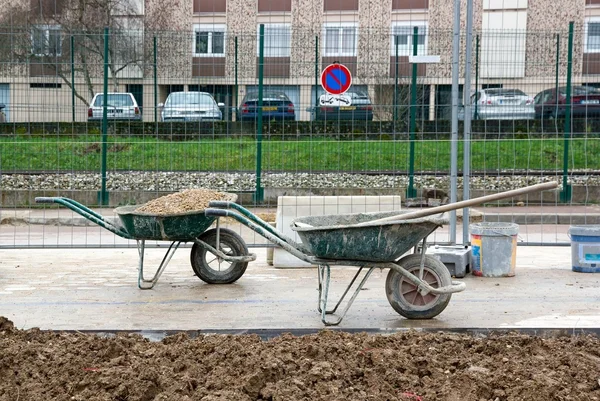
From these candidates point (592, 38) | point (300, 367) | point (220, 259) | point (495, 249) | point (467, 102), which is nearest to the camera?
point (300, 367)

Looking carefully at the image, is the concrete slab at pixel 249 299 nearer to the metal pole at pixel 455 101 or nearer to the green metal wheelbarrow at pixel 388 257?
the green metal wheelbarrow at pixel 388 257

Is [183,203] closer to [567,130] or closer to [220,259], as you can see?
[220,259]

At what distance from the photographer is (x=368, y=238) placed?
6.81 m

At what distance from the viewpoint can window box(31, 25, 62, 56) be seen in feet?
44.8

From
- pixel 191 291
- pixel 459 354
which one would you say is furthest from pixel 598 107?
pixel 459 354

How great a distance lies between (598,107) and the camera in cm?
1684

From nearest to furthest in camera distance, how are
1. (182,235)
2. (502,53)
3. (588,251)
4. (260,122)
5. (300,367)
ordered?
(300,367), (182,235), (588,251), (502,53), (260,122)

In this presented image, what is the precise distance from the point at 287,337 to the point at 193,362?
0.84 metres

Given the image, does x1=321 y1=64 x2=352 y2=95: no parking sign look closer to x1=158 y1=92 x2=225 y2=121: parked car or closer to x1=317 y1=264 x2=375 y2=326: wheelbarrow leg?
x1=158 y1=92 x2=225 y2=121: parked car

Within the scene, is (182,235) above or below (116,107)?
below

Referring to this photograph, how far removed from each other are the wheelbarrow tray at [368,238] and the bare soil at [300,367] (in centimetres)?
90

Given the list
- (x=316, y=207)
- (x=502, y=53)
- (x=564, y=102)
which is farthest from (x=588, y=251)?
(x=564, y=102)

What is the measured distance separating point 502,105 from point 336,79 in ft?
9.87

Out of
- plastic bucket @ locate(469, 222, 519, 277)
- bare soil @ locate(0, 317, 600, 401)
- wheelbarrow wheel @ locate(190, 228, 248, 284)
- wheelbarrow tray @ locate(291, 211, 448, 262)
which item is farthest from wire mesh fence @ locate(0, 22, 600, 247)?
bare soil @ locate(0, 317, 600, 401)
